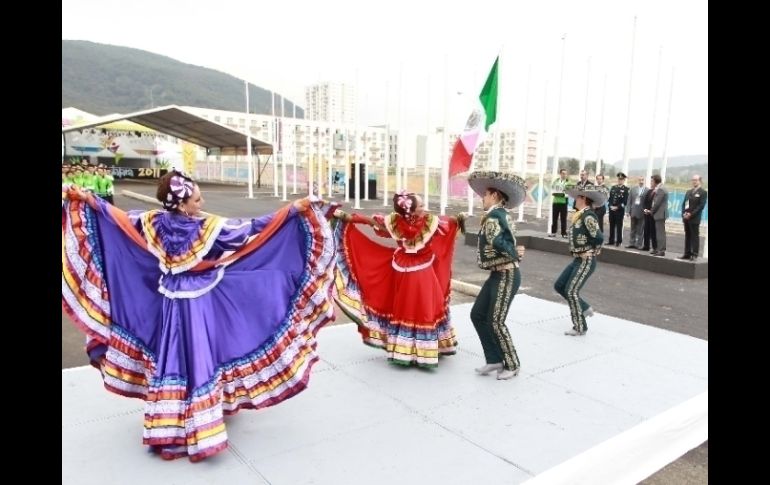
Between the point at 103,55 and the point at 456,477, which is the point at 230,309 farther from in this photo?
the point at 103,55

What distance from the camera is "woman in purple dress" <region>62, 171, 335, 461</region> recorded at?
2984 millimetres

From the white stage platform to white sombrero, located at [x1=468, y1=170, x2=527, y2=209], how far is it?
1507 mm

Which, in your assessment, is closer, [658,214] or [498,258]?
[498,258]

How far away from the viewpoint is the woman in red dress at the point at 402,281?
461 centimetres

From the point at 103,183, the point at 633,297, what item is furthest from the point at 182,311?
the point at 103,183

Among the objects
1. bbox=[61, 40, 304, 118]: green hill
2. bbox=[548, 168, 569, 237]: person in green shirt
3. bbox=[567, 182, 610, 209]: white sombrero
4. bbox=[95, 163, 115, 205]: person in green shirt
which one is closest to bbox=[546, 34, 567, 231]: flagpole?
bbox=[548, 168, 569, 237]: person in green shirt

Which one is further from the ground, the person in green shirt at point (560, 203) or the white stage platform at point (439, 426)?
the person in green shirt at point (560, 203)

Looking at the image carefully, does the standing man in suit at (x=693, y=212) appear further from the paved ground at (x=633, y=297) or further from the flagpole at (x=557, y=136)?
the flagpole at (x=557, y=136)

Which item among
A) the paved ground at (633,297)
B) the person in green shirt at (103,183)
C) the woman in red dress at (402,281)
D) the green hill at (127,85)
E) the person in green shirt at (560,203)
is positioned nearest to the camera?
the paved ground at (633,297)

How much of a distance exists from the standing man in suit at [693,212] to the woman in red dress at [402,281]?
667cm

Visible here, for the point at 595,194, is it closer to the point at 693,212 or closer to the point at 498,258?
the point at 498,258

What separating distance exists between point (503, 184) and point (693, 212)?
690 cm

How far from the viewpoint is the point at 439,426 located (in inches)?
142

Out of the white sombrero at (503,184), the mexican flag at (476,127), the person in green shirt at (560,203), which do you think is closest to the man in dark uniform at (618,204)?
the person in green shirt at (560,203)
